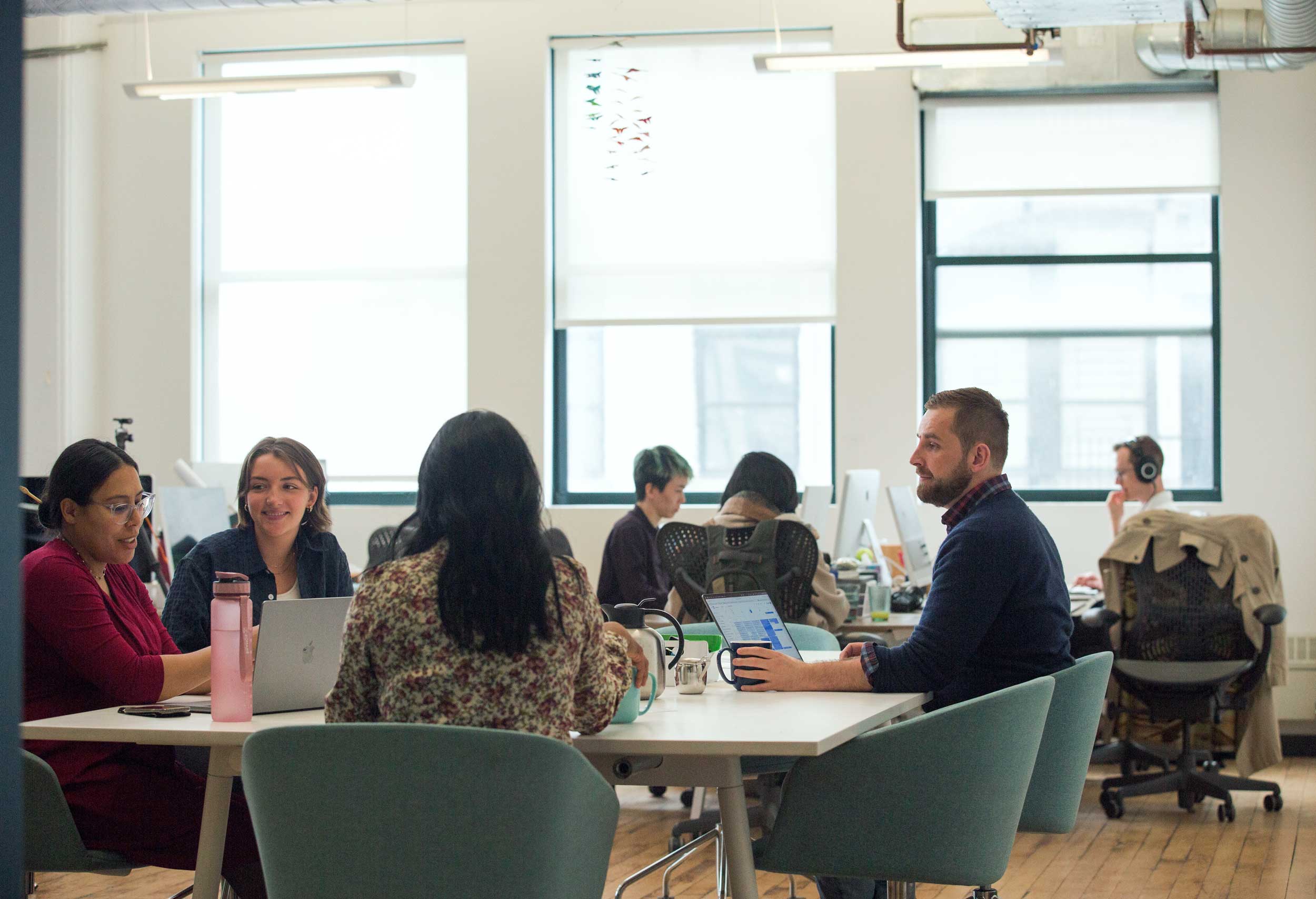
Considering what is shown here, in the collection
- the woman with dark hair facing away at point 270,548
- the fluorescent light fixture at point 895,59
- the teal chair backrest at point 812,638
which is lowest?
the teal chair backrest at point 812,638

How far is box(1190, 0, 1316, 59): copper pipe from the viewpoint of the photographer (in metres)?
5.95

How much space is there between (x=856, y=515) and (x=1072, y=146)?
9.28 feet

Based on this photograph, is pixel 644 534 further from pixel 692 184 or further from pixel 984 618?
pixel 692 184

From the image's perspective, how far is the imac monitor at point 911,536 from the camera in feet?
16.6

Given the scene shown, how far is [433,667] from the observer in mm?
1729

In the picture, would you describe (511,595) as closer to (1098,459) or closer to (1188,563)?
(1188,563)

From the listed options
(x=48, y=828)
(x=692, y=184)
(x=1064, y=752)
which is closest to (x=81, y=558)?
(x=48, y=828)

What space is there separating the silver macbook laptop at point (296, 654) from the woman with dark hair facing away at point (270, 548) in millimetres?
627

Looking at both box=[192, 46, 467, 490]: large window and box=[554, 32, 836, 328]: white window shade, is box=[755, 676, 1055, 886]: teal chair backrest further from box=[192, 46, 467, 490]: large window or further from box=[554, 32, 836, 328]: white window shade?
box=[192, 46, 467, 490]: large window

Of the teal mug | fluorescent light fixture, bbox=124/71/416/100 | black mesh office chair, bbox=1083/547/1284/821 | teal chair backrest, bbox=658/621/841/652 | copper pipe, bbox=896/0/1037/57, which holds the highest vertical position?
copper pipe, bbox=896/0/1037/57

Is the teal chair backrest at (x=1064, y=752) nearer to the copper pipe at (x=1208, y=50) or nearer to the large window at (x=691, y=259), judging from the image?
→ the copper pipe at (x=1208, y=50)

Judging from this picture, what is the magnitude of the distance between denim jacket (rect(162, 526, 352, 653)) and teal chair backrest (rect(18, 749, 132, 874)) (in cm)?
67

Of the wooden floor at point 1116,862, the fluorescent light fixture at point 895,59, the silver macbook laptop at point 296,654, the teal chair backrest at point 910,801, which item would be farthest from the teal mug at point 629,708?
the fluorescent light fixture at point 895,59

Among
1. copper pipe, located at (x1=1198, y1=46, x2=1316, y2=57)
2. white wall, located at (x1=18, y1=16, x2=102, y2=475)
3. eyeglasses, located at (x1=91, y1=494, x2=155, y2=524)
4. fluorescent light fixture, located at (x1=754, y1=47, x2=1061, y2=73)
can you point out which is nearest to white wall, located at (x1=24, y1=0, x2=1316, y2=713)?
white wall, located at (x1=18, y1=16, x2=102, y2=475)
